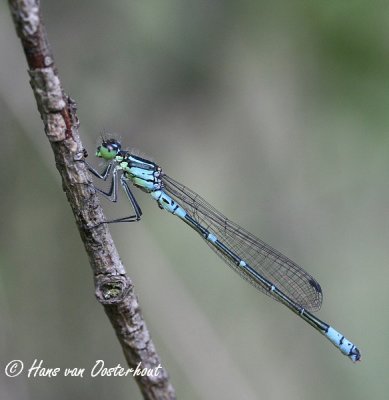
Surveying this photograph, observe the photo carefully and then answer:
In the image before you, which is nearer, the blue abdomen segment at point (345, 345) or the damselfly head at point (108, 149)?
the damselfly head at point (108, 149)

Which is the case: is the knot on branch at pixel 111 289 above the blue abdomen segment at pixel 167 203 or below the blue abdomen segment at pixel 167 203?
below

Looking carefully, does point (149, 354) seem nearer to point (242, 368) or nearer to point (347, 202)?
point (242, 368)

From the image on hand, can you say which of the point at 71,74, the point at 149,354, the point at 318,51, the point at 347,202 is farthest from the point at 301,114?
the point at 149,354

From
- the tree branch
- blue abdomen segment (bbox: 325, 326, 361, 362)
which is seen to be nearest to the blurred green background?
blue abdomen segment (bbox: 325, 326, 361, 362)

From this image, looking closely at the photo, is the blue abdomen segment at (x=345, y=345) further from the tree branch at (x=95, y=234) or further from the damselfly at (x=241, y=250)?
the tree branch at (x=95, y=234)

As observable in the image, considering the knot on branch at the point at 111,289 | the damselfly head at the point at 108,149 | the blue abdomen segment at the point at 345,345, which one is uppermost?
the damselfly head at the point at 108,149

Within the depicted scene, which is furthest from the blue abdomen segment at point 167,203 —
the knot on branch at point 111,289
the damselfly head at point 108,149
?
the knot on branch at point 111,289
